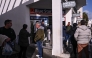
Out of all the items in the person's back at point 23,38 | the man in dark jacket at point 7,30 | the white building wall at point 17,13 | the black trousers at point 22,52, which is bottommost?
the black trousers at point 22,52

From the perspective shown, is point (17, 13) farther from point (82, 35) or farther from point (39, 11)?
point (82, 35)

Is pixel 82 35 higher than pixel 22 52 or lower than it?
higher

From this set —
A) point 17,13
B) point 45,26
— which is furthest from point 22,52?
point 17,13

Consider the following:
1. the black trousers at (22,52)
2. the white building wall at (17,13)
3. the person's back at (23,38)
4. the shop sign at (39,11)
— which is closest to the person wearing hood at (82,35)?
the person's back at (23,38)

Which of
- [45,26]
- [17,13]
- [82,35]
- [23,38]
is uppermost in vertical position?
[17,13]

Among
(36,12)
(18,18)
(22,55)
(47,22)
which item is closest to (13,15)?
(18,18)

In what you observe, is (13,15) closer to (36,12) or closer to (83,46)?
(36,12)

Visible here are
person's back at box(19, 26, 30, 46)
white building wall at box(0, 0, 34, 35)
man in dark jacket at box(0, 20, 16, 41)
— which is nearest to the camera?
man in dark jacket at box(0, 20, 16, 41)

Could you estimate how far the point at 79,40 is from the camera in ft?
23.3

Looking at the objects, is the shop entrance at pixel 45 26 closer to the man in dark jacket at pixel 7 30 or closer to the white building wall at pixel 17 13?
the white building wall at pixel 17 13

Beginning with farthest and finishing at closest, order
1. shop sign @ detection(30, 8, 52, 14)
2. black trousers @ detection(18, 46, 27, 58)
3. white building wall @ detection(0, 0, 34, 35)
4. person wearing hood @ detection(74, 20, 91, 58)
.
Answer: shop sign @ detection(30, 8, 52, 14), white building wall @ detection(0, 0, 34, 35), black trousers @ detection(18, 46, 27, 58), person wearing hood @ detection(74, 20, 91, 58)

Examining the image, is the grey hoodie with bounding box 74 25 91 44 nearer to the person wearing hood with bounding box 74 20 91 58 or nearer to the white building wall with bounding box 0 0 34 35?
the person wearing hood with bounding box 74 20 91 58

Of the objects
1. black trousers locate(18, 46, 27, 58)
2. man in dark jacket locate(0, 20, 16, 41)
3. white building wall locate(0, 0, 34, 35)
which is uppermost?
white building wall locate(0, 0, 34, 35)

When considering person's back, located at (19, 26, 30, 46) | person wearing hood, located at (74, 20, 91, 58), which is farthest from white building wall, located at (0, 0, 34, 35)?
person wearing hood, located at (74, 20, 91, 58)
